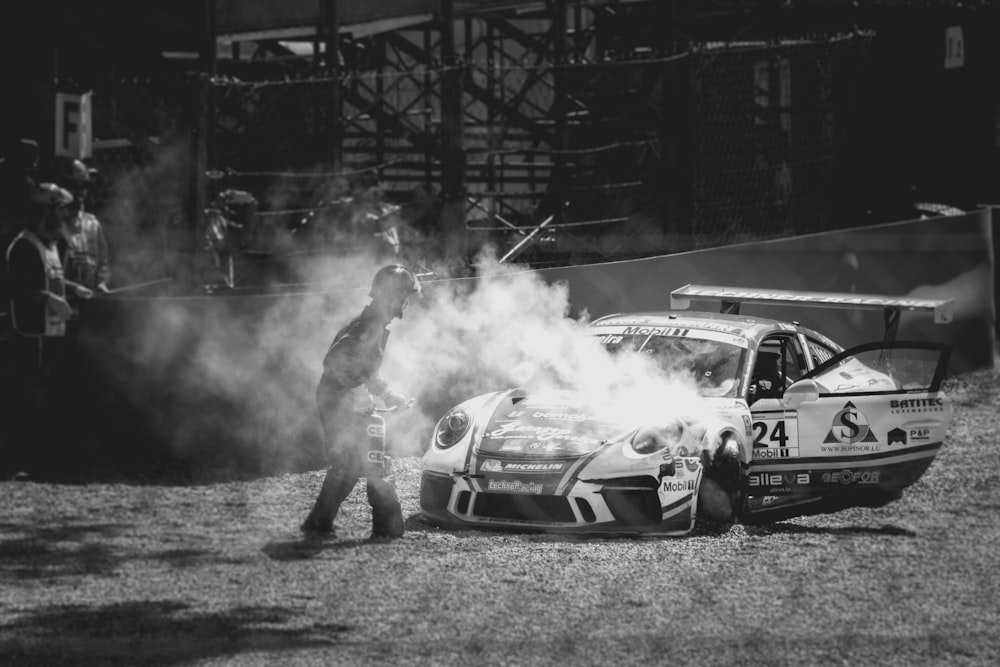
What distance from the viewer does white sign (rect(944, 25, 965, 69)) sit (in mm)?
15938

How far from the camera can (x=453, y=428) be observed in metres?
7.33

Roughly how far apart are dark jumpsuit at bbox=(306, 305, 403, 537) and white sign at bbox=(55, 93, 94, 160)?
4603mm

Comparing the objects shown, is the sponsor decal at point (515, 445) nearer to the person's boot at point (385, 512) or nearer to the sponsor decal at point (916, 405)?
the person's boot at point (385, 512)

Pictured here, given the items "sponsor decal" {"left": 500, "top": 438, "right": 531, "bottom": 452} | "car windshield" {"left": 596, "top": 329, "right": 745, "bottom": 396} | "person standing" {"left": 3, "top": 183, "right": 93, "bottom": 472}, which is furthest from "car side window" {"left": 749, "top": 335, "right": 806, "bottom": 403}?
"person standing" {"left": 3, "top": 183, "right": 93, "bottom": 472}

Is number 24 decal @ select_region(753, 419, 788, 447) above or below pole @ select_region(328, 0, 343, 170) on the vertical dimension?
below

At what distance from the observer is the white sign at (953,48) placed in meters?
15.9

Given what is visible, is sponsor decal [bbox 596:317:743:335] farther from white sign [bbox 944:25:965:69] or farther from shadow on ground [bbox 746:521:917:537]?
white sign [bbox 944:25:965:69]

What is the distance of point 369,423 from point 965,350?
709 centimetres

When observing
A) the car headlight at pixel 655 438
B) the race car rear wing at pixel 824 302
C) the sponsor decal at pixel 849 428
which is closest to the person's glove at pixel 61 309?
the race car rear wing at pixel 824 302

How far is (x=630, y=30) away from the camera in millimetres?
19281

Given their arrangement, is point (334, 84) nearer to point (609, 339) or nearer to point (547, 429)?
point (609, 339)

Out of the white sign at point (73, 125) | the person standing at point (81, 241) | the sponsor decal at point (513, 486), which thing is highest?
the white sign at point (73, 125)

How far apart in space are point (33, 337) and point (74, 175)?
1.61m

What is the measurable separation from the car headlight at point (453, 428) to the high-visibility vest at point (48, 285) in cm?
309
